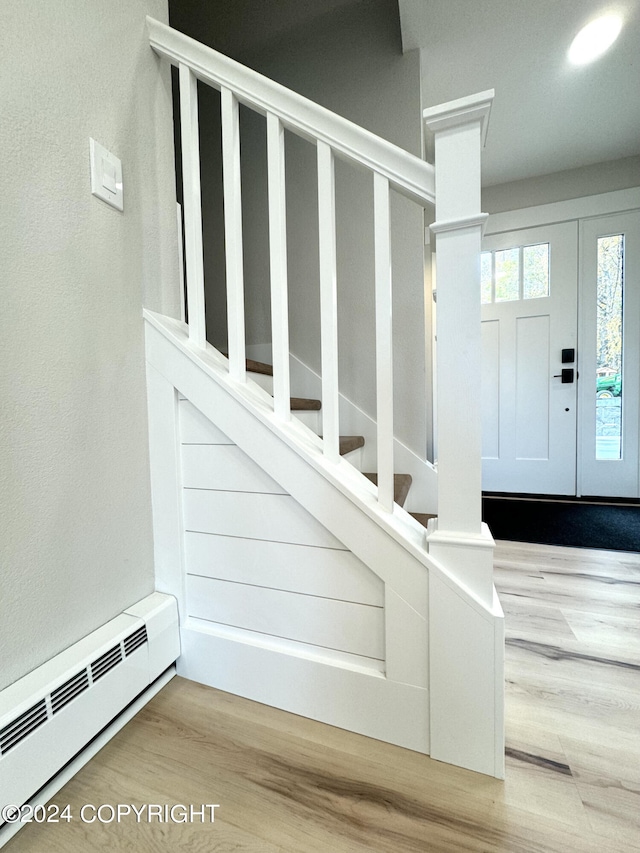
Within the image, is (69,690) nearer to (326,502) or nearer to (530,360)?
(326,502)

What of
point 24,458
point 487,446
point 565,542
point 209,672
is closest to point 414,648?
point 209,672

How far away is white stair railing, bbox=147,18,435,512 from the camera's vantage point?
760 millimetres

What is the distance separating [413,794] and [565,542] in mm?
→ 1594

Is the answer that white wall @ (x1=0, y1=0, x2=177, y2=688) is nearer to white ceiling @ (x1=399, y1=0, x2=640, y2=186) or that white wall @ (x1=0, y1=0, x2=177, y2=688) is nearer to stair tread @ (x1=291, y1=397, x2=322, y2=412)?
stair tread @ (x1=291, y1=397, x2=322, y2=412)

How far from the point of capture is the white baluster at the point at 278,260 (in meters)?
0.85

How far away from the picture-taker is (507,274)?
109 inches

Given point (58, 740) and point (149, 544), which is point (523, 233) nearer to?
point (149, 544)

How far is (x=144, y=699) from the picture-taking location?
87 centimetres

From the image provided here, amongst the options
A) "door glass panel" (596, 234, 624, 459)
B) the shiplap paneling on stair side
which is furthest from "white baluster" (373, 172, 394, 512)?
"door glass panel" (596, 234, 624, 459)

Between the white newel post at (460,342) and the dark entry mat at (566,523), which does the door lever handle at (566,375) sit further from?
the white newel post at (460,342)

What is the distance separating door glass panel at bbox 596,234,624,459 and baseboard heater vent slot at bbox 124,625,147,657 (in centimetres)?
288

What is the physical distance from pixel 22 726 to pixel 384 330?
3.03ft

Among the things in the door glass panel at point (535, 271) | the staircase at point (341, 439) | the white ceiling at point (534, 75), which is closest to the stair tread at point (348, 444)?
the staircase at point (341, 439)

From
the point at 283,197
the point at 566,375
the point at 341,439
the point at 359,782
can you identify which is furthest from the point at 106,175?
the point at 566,375
